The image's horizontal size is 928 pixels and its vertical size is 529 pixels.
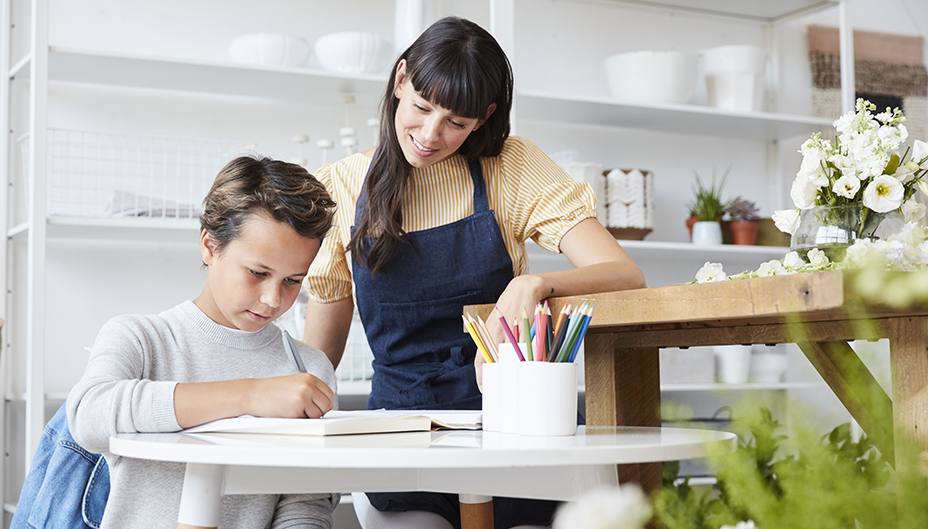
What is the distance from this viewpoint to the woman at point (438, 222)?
50.3 inches

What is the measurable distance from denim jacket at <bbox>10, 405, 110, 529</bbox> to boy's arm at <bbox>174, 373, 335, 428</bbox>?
0.91ft

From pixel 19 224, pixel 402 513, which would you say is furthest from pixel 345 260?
pixel 19 224

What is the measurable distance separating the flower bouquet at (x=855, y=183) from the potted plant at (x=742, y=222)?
1.73 metres

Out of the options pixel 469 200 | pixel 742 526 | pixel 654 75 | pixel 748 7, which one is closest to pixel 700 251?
pixel 654 75

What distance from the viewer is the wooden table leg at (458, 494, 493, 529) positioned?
981 millimetres

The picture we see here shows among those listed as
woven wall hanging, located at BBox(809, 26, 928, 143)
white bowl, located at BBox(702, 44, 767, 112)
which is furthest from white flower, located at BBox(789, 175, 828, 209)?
woven wall hanging, located at BBox(809, 26, 928, 143)

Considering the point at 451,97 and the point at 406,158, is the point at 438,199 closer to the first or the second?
the point at 406,158

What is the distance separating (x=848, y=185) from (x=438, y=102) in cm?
59

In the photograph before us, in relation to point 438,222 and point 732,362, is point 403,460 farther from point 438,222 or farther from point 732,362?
point 732,362

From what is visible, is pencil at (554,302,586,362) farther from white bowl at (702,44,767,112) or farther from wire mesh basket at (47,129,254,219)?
white bowl at (702,44,767,112)

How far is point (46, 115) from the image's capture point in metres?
1.95

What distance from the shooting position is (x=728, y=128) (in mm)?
2855

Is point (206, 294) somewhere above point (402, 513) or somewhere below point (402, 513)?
above

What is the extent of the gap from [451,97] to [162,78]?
1.29m
